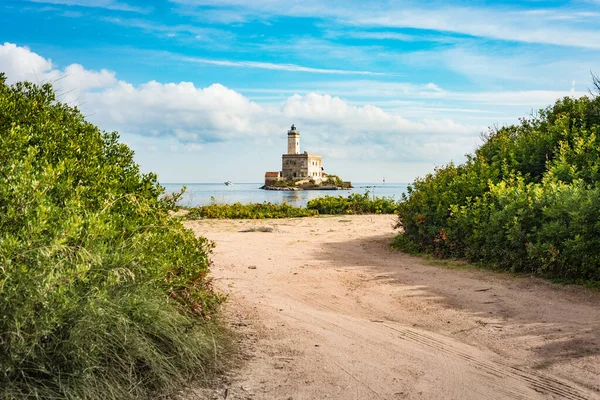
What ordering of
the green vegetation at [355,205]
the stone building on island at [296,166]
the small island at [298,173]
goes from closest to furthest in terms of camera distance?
the green vegetation at [355,205] < the small island at [298,173] < the stone building on island at [296,166]

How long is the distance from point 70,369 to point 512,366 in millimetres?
4089

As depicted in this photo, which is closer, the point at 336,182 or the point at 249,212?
the point at 249,212

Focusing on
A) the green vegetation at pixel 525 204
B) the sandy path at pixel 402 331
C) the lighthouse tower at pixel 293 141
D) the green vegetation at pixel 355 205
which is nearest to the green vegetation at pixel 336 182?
the lighthouse tower at pixel 293 141

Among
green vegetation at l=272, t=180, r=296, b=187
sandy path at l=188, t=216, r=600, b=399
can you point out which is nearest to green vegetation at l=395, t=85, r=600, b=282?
sandy path at l=188, t=216, r=600, b=399

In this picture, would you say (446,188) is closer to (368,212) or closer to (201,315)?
(201,315)

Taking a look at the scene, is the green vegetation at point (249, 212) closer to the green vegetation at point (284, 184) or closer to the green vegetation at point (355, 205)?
the green vegetation at point (355, 205)

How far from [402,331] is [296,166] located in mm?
84940

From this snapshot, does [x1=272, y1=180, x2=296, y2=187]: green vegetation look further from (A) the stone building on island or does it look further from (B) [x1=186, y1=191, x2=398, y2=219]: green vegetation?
(B) [x1=186, y1=191, x2=398, y2=219]: green vegetation

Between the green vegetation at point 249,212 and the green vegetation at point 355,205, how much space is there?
892mm

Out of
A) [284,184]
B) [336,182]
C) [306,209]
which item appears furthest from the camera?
[336,182]

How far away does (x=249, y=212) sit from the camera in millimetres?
20906

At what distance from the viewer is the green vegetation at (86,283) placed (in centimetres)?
395

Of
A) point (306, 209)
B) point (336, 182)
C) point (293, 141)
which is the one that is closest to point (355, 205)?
point (306, 209)

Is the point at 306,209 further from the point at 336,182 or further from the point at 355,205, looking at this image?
the point at 336,182
